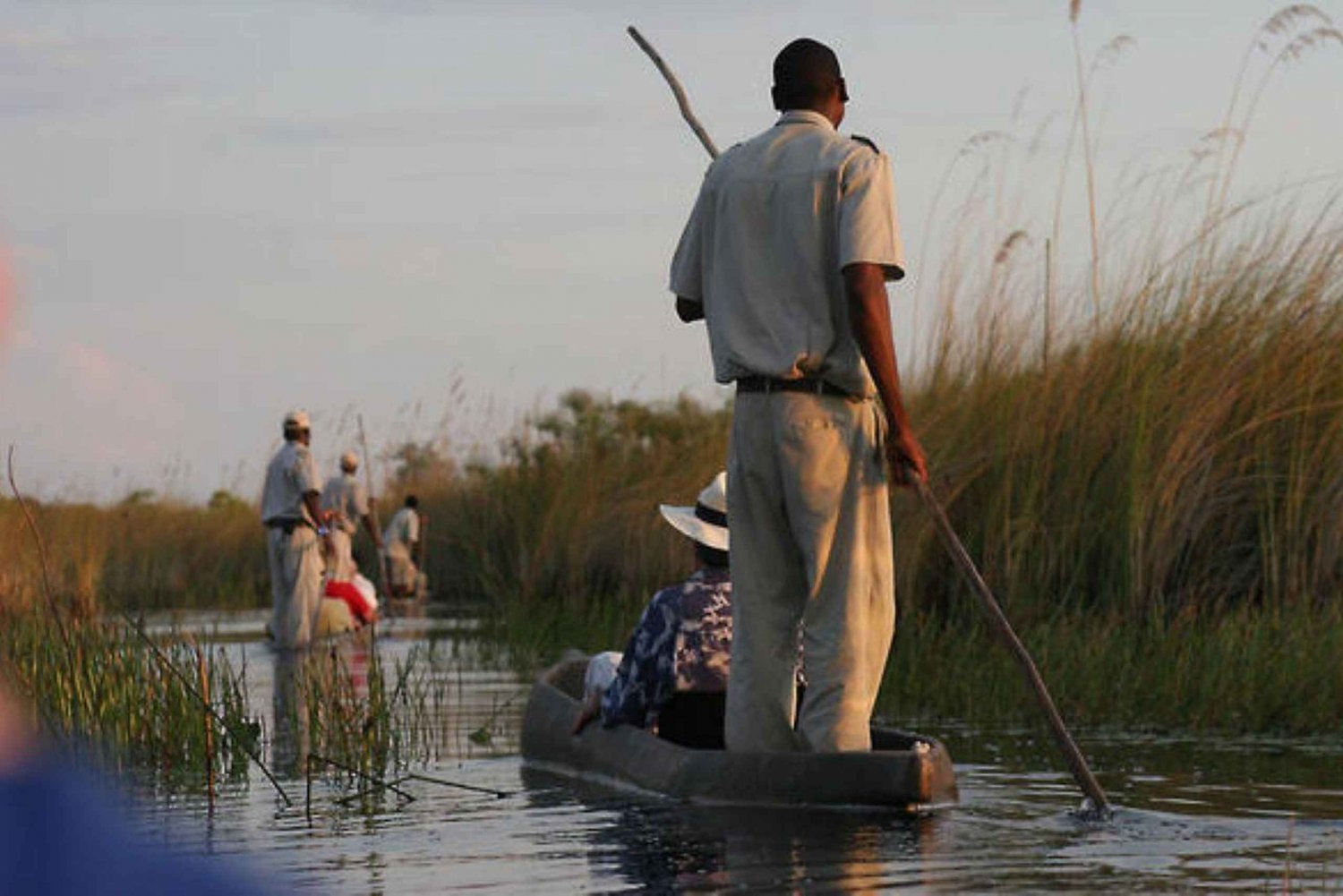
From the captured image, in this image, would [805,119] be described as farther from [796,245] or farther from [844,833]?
[844,833]

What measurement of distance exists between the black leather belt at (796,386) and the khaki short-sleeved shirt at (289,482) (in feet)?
41.8

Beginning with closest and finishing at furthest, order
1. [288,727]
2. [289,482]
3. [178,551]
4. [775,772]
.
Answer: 1. [775,772]
2. [288,727]
3. [289,482]
4. [178,551]

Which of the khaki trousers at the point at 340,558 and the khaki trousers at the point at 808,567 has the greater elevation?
the khaki trousers at the point at 340,558

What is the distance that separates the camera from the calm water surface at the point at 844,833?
6.66m

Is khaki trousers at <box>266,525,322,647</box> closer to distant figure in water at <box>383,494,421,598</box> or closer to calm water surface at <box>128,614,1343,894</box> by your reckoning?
distant figure in water at <box>383,494,421,598</box>

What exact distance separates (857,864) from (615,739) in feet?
9.68

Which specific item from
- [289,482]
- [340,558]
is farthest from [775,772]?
[340,558]

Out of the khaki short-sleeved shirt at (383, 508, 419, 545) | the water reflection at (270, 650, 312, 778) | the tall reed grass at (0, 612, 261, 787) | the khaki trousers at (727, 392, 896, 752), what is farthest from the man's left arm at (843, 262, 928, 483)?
the khaki short-sleeved shirt at (383, 508, 419, 545)

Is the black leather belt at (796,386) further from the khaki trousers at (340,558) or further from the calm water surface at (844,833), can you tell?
the khaki trousers at (340,558)

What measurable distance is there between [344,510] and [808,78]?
662 inches

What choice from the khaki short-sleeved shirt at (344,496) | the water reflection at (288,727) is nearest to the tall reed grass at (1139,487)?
the water reflection at (288,727)

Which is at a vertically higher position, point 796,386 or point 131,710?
point 796,386

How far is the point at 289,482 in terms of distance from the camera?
2089 centimetres

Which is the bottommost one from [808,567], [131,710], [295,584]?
[131,710]
